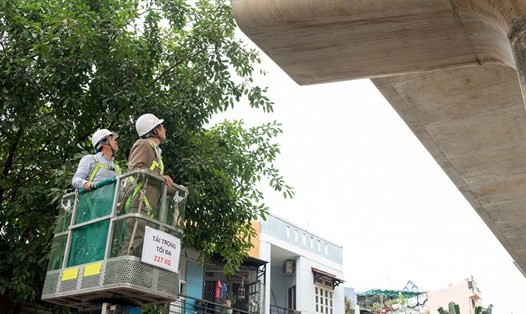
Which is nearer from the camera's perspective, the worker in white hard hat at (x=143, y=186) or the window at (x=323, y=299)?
the worker in white hard hat at (x=143, y=186)

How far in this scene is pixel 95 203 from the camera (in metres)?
5.06

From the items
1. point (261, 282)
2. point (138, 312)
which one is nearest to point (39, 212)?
point (138, 312)

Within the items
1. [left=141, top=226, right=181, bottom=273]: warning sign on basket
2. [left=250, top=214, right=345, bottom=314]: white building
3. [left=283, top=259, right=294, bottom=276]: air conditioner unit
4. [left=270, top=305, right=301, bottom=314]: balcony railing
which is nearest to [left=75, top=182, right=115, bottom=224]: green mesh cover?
[left=141, top=226, right=181, bottom=273]: warning sign on basket

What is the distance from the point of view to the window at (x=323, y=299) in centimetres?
2430

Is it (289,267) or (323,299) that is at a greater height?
(289,267)

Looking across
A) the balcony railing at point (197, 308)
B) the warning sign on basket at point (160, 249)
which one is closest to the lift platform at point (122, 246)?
the warning sign on basket at point (160, 249)

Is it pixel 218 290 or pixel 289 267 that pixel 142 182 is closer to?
pixel 218 290

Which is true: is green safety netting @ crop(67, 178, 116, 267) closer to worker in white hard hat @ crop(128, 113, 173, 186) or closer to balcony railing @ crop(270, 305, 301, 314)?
worker in white hard hat @ crop(128, 113, 173, 186)

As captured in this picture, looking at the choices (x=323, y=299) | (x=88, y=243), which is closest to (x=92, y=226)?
(x=88, y=243)

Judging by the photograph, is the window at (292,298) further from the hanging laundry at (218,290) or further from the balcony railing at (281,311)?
the hanging laundry at (218,290)

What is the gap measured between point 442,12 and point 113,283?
3492 mm

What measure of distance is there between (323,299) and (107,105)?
18.8m

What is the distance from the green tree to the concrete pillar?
446cm

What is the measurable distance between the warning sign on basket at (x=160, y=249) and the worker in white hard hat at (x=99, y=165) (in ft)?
2.61
